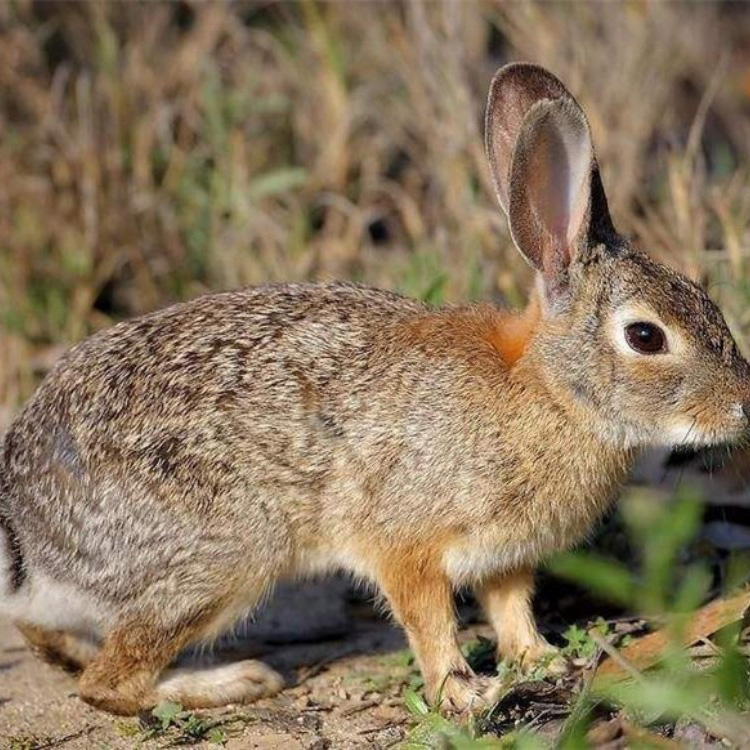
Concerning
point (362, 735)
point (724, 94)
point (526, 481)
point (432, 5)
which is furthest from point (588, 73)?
point (362, 735)

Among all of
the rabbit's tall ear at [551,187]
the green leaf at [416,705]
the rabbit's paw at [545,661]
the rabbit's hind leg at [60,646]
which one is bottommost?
the rabbit's hind leg at [60,646]

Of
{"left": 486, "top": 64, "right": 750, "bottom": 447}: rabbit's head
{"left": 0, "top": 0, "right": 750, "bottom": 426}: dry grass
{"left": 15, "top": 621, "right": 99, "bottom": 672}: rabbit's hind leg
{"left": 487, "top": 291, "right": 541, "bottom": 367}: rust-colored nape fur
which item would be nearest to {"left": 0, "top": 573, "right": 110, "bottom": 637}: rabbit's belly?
{"left": 15, "top": 621, "right": 99, "bottom": 672}: rabbit's hind leg

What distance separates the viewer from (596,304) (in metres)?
4.42

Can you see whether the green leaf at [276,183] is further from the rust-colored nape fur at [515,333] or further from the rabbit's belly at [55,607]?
the rabbit's belly at [55,607]

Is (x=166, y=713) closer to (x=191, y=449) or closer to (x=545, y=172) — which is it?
(x=191, y=449)

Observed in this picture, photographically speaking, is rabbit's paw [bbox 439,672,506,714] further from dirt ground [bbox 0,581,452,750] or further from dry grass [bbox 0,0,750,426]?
dry grass [bbox 0,0,750,426]

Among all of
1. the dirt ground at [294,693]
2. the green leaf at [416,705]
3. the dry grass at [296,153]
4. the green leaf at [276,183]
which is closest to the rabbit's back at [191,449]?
the dirt ground at [294,693]

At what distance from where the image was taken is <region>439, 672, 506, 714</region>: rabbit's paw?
14.2ft

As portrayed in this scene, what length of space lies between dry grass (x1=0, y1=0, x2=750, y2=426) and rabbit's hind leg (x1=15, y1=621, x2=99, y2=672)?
5.30 feet

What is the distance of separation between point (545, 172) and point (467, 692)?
148 centimetres

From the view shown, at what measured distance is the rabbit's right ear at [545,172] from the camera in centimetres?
438

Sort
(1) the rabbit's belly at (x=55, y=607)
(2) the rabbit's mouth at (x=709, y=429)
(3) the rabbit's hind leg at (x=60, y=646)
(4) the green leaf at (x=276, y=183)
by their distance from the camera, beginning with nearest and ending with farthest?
(2) the rabbit's mouth at (x=709, y=429) < (1) the rabbit's belly at (x=55, y=607) < (3) the rabbit's hind leg at (x=60, y=646) < (4) the green leaf at (x=276, y=183)

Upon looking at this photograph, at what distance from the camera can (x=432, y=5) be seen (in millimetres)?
7000

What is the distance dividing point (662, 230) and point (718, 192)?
271 mm
